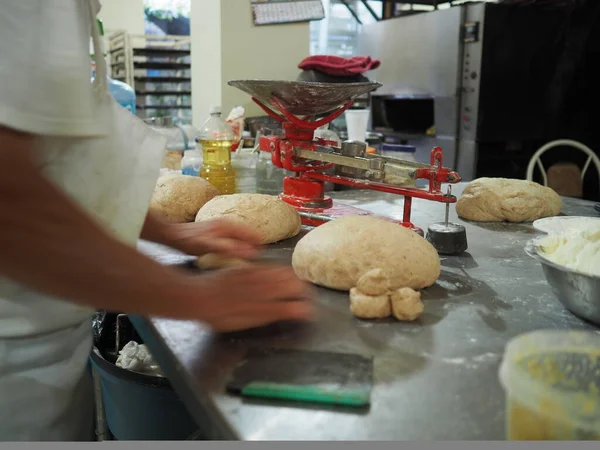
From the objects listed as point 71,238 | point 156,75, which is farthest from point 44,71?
point 156,75

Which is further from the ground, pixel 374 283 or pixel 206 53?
pixel 206 53

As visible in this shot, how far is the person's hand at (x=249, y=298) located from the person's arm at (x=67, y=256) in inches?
0.8

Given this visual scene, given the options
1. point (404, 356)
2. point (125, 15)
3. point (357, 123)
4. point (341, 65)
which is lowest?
point (404, 356)

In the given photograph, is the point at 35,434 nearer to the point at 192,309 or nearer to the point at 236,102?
the point at 192,309

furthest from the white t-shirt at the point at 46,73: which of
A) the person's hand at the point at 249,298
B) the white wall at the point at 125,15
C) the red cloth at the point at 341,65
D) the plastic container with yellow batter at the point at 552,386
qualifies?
the white wall at the point at 125,15

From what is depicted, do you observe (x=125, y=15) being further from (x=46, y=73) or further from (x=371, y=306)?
(x=371, y=306)

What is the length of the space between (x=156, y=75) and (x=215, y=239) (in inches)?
202

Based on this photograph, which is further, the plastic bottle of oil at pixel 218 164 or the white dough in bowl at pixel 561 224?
the plastic bottle of oil at pixel 218 164

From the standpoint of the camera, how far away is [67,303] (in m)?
0.81

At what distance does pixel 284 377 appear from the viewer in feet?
2.06

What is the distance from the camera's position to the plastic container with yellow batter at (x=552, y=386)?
0.49 metres

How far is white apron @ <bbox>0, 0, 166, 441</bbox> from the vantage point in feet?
2.65

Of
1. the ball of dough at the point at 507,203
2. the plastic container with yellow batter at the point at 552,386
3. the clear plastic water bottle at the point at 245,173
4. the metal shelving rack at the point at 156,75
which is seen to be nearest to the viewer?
the plastic container with yellow batter at the point at 552,386

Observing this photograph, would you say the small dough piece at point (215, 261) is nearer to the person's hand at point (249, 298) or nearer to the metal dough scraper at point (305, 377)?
the person's hand at point (249, 298)
